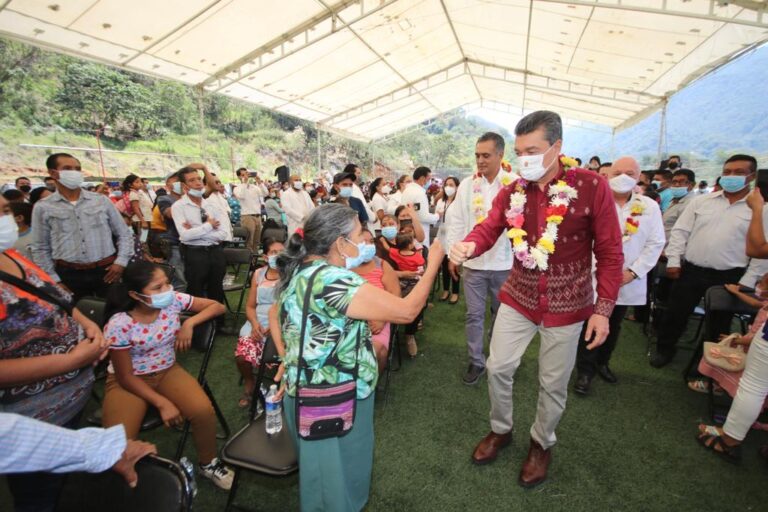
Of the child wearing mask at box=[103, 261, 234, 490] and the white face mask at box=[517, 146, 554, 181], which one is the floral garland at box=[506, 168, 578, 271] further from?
the child wearing mask at box=[103, 261, 234, 490]

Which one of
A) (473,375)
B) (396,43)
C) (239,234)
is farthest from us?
(396,43)

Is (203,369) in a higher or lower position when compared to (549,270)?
lower

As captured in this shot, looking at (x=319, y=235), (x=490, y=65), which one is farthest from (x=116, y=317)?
(x=490, y=65)

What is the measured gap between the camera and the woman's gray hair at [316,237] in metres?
1.56

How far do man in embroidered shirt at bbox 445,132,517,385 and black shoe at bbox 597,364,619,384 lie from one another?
116cm

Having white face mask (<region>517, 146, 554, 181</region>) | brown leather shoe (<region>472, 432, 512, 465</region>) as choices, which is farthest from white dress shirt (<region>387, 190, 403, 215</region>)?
brown leather shoe (<region>472, 432, 512, 465</region>)

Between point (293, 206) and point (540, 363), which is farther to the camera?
point (293, 206)

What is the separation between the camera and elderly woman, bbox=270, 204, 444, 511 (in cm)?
140

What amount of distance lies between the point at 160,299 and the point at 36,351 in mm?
762

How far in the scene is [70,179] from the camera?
3049 mm

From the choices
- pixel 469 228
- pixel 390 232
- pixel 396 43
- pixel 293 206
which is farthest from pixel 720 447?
pixel 396 43

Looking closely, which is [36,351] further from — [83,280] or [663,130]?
[663,130]

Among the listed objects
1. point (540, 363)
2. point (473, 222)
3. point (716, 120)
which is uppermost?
point (716, 120)

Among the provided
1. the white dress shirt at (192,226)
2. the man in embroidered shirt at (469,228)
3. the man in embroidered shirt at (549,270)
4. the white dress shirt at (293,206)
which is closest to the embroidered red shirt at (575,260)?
the man in embroidered shirt at (549,270)
